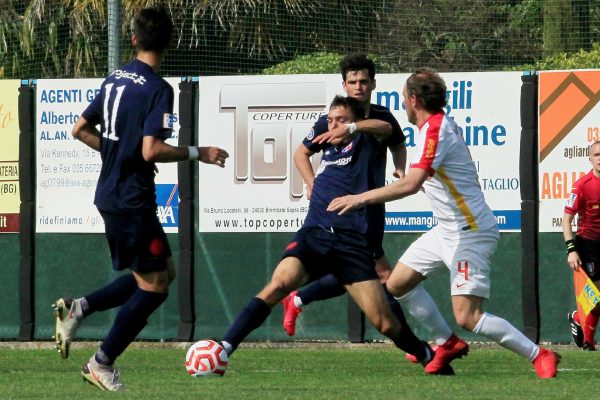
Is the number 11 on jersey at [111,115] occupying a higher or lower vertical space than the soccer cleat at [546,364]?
higher

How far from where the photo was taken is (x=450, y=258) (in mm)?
9906

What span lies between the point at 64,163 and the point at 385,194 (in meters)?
6.35

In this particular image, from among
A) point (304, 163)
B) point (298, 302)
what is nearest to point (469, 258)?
point (304, 163)

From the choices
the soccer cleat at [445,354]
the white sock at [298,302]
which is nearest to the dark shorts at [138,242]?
the soccer cleat at [445,354]

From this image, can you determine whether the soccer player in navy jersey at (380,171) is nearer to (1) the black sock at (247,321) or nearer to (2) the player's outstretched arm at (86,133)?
(1) the black sock at (247,321)

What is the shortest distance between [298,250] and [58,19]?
1025 centimetres

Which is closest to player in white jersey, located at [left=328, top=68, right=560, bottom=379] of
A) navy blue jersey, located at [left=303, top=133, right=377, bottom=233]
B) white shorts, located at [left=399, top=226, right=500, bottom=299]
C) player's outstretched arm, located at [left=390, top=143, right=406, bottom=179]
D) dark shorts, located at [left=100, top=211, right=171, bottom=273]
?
white shorts, located at [left=399, top=226, right=500, bottom=299]

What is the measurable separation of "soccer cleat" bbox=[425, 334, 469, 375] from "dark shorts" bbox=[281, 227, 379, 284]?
86 cm

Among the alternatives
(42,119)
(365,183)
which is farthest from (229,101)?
(365,183)

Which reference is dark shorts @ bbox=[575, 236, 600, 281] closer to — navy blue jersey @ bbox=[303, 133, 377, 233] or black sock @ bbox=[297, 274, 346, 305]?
black sock @ bbox=[297, 274, 346, 305]

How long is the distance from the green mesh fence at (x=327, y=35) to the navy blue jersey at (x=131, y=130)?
20.0 feet

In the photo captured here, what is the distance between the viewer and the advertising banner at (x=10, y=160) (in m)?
15.2

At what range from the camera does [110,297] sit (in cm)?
968

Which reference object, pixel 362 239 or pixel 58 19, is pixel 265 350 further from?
pixel 58 19
